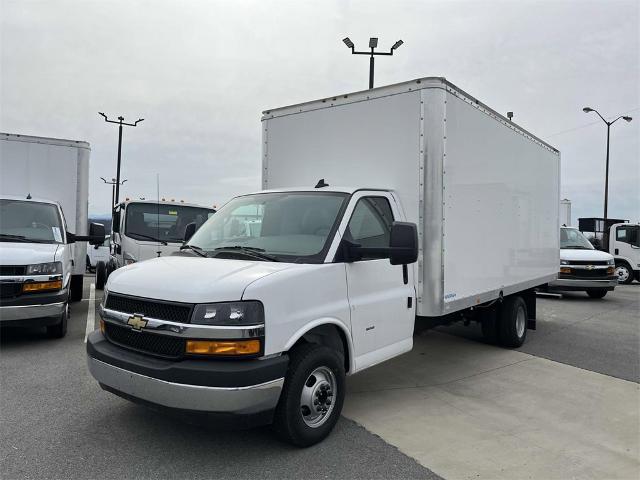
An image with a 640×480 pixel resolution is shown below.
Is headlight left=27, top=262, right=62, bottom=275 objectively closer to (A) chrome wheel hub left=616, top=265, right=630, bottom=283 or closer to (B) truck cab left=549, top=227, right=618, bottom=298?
(B) truck cab left=549, top=227, right=618, bottom=298

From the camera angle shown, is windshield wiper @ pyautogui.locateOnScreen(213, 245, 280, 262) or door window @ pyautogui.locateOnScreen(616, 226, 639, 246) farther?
door window @ pyautogui.locateOnScreen(616, 226, 639, 246)

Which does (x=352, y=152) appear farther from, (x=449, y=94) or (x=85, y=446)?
(x=85, y=446)

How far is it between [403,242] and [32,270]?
5.13 metres

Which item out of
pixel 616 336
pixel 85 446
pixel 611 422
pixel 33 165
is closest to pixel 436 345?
pixel 611 422

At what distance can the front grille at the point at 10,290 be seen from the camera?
20.2 ft

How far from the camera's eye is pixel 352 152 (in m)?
5.33

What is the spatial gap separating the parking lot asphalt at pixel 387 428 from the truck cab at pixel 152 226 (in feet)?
8.51

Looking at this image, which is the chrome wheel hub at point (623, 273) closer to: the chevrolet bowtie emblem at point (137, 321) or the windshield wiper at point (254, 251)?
the windshield wiper at point (254, 251)

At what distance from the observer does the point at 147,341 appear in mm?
3420

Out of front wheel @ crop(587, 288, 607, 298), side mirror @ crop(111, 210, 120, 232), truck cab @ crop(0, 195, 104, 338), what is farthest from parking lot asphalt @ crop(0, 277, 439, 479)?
front wheel @ crop(587, 288, 607, 298)

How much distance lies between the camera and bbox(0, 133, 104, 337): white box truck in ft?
20.6

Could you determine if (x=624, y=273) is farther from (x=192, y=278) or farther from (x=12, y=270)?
(x=12, y=270)

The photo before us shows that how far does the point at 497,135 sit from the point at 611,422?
3.48m

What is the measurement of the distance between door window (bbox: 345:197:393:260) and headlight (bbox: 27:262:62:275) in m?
4.58
